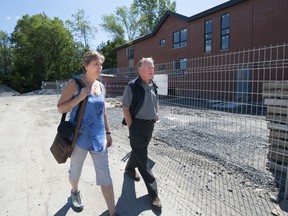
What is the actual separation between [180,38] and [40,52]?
28560 millimetres

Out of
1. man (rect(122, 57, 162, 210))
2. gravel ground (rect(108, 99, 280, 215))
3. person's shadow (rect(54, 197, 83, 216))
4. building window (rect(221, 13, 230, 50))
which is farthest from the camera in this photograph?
building window (rect(221, 13, 230, 50))

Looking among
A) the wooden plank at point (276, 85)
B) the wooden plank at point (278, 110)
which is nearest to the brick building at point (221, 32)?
the wooden plank at point (276, 85)

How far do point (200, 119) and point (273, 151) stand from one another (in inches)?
199

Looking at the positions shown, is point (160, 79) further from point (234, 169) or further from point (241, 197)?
point (241, 197)

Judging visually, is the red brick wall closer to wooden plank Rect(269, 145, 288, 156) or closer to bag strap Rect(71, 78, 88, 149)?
wooden plank Rect(269, 145, 288, 156)

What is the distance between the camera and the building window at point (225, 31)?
1970 cm

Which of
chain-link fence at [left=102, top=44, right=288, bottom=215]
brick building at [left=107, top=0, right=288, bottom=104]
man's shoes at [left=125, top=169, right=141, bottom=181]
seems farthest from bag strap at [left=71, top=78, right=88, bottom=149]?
brick building at [left=107, top=0, right=288, bottom=104]

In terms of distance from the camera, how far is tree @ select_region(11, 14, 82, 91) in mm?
43656

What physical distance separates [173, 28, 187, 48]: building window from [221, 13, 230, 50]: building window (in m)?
4.84

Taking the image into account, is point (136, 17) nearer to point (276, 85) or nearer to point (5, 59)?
point (5, 59)

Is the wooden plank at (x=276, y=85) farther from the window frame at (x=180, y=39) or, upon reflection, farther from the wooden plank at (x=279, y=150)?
the window frame at (x=180, y=39)

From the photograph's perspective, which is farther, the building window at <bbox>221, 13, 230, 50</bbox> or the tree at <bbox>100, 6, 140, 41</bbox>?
the tree at <bbox>100, 6, 140, 41</bbox>

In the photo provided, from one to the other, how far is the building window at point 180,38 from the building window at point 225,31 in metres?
4.84

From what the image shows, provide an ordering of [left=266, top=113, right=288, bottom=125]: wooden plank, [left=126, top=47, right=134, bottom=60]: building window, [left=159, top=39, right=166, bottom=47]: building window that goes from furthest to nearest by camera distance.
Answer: [left=126, top=47, right=134, bottom=60]: building window < [left=159, top=39, right=166, bottom=47]: building window < [left=266, top=113, right=288, bottom=125]: wooden plank
